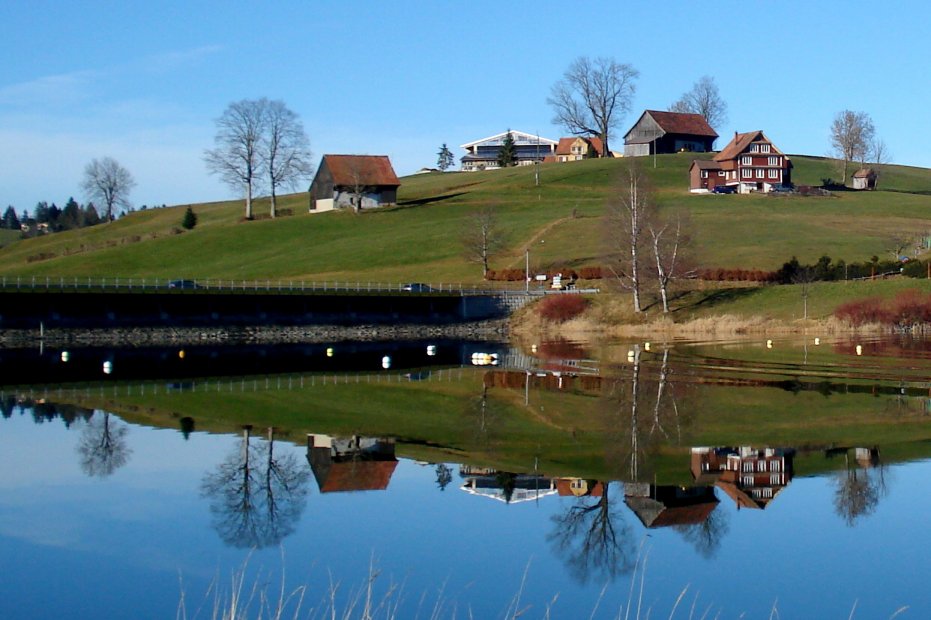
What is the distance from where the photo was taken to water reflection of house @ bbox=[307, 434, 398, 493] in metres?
26.9

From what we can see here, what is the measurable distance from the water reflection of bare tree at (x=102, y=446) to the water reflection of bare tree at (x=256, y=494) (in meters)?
2.93

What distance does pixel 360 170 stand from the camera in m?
141

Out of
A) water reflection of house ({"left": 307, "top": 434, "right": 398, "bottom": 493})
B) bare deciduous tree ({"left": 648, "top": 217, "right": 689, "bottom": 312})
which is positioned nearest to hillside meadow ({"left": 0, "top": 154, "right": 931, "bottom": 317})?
bare deciduous tree ({"left": 648, "top": 217, "right": 689, "bottom": 312})

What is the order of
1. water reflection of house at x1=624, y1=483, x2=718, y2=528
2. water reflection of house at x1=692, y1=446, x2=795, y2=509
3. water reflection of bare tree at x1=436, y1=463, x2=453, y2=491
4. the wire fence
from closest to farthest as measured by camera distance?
1. water reflection of house at x1=624, y1=483, x2=718, y2=528
2. water reflection of house at x1=692, y1=446, x2=795, y2=509
3. water reflection of bare tree at x1=436, y1=463, x2=453, y2=491
4. the wire fence

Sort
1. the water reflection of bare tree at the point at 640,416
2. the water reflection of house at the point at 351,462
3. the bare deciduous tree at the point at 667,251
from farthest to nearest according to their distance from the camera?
the bare deciduous tree at the point at 667,251 → the water reflection of bare tree at the point at 640,416 → the water reflection of house at the point at 351,462

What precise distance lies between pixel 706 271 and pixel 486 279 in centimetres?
1908

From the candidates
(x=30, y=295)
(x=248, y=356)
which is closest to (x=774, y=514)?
(x=248, y=356)

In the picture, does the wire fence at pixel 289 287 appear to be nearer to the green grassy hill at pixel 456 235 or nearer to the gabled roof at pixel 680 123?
the green grassy hill at pixel 456 235

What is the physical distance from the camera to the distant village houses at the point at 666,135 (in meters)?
178

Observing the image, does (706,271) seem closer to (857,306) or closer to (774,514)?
(857,306)

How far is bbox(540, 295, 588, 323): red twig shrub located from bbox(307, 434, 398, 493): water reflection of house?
52.3m

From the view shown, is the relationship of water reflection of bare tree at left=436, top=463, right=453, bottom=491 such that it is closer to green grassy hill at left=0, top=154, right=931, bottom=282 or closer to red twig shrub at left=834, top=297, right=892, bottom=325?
red twig shrub at left=834, top=297, right=892, bottom=325

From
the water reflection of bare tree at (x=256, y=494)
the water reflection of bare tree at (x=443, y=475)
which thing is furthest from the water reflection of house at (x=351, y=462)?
the water reflection of bare tree at (x=443, y=475)

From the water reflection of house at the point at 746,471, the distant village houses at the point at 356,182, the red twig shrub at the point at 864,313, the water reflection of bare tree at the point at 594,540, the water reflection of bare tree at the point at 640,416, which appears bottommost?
the water reflection of bare tree at the point at 594,540
